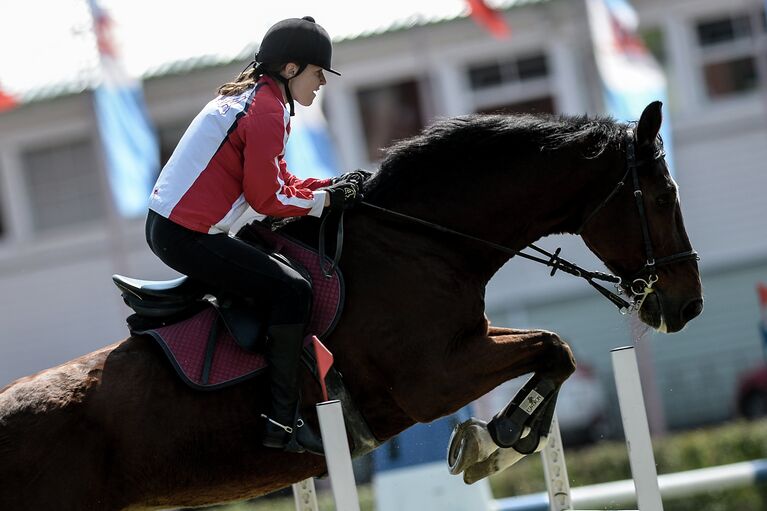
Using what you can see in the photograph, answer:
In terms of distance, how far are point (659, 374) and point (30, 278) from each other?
36.1 feet

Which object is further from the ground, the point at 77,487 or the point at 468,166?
the point at 468,166

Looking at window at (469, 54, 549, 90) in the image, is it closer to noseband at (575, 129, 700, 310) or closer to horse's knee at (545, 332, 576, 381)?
noseband at (575, 129, 700, 310)

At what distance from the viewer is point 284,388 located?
188 inches

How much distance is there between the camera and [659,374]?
18.5 metres

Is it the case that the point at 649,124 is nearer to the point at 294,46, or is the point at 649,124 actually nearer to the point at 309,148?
the point at 294,46

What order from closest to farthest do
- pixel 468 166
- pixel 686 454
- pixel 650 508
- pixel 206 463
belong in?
pixel 650 508
pixel 206 463
pixel 468 166
pixel 686 454

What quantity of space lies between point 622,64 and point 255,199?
11403mm

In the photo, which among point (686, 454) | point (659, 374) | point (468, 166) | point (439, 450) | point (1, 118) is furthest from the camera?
point (1, 118)

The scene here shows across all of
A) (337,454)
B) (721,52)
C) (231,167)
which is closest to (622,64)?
(721,52)

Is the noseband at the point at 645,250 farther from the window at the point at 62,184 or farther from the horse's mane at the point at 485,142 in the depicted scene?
the window at the point at 62,184

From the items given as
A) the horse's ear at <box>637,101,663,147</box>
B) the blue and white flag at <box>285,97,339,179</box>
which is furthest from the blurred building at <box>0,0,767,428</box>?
the horse's ear at <box>637,101,663,147</box>

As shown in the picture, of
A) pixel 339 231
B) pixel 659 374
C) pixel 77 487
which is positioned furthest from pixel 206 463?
pixel 659 374

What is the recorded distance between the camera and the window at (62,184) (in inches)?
784

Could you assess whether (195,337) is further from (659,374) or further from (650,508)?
(659,374)
